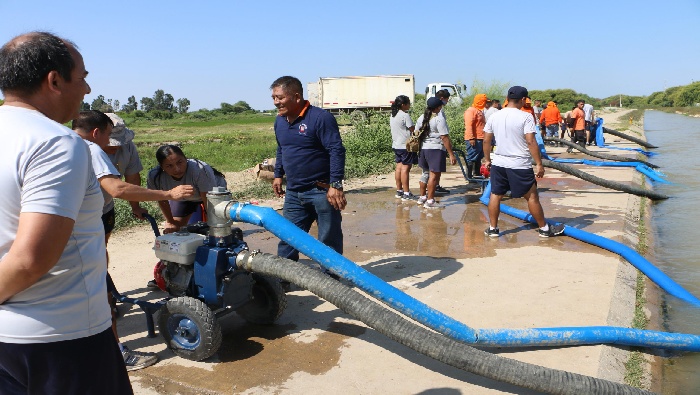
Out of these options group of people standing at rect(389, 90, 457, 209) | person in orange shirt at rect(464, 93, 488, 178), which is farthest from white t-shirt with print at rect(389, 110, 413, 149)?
person in orange shirt at rect(464, 93, 488, 178)

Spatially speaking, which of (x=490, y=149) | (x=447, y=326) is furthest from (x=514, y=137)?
(x=447, y=326)

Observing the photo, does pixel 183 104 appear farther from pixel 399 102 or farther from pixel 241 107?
pixel 399 102

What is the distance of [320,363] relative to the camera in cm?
356

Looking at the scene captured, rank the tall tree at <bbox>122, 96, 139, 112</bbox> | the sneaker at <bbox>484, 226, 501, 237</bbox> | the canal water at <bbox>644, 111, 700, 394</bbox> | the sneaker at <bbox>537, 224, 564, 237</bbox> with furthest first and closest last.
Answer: the tall tree at <bbox>122, 96, 139, 112</bbox>, the sneaker at <bbox>484, 226, 501, 237</bbox>, the sneaker at <bbox>537, 224, 564, 237</bbox>, the canal water at <bbox>644, 111, 700, 394</bbox>

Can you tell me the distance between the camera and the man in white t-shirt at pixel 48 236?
154 cm

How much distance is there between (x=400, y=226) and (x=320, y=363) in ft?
12.8

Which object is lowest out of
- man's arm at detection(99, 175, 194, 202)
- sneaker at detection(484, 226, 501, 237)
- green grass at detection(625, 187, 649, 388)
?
green grass at detection(625, 187, 649, 388)

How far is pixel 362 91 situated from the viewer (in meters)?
30.0

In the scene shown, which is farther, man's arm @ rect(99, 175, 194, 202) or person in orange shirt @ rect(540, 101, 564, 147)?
person in orange shirt @ rect(540, 101, 564, 147)

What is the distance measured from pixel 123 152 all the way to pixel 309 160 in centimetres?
161

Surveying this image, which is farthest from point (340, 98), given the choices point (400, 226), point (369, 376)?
point (369, 376)

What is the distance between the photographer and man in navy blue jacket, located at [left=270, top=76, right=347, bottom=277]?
4.52m

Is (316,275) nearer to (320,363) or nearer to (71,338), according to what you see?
(320,363)

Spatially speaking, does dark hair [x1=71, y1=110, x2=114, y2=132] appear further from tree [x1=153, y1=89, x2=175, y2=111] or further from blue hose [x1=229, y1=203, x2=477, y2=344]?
tree [x1=153, y1=89, x2=175, y2=111]
